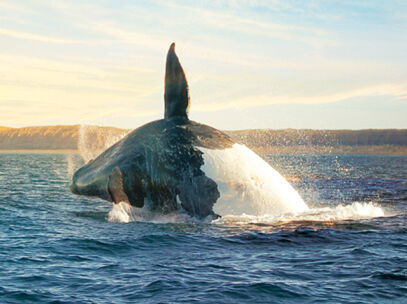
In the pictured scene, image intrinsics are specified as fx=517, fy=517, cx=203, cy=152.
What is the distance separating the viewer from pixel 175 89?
14.2 metres

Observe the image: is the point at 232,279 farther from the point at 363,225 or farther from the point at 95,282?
the point at 363,225

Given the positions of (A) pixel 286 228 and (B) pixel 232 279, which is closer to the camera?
(B) pixel 232 279

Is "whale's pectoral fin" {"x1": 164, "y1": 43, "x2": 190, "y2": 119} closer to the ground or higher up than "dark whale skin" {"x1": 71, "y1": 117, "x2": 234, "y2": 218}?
higher up

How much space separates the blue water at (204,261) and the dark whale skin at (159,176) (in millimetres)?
712

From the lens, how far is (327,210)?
1686 centimetres

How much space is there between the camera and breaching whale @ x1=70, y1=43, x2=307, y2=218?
530 inches

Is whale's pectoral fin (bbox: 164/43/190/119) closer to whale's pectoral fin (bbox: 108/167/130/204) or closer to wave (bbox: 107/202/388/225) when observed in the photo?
whale's pectoral fin (bbox: 108/167/130/204)

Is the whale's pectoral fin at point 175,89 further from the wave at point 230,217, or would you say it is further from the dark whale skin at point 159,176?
the wave at point 230,217

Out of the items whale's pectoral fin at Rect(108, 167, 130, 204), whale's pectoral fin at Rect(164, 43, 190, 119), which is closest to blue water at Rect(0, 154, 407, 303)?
whale's pectoral fin at Rect(108, 167, 130, 204)

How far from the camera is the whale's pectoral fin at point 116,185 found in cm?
1321

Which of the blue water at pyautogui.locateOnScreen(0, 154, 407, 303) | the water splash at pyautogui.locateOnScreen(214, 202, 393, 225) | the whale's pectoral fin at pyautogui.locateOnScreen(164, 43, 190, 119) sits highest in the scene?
the whale's pectoral fin at pyautogui.locateOnScreen(164, 43, 190, 119)

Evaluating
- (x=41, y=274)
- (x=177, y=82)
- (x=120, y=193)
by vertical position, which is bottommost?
(x=41, y=274)

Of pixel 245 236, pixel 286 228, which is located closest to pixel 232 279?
pixel 245 236

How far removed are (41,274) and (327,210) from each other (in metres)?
10.1
